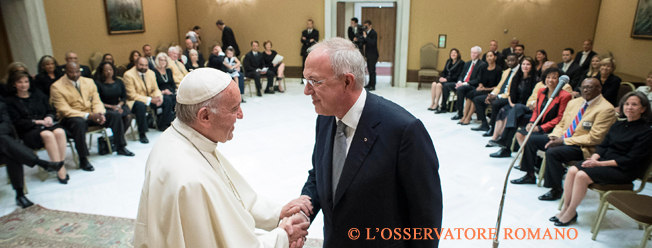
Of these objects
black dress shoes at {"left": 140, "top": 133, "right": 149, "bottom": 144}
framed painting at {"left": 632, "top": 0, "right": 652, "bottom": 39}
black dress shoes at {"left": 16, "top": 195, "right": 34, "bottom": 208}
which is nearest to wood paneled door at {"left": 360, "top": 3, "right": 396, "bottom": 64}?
framed painting at {"left": 632, "top": 0, "right": 652, "bottom": 39}

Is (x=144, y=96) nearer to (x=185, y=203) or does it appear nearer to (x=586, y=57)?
(x=185, y=203)

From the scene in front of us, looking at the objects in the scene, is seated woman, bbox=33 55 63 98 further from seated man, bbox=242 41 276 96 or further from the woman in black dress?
seated man, bbox=242 41 276 96

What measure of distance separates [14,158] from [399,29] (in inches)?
364

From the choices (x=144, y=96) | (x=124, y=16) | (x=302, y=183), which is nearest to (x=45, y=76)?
(x=144, y=96)

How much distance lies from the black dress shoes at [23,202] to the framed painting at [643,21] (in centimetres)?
1009

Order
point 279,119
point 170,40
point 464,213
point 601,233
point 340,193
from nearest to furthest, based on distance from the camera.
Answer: point 340,193 < point 601,233 < point 464,213 < point 279,119 < point 170,40

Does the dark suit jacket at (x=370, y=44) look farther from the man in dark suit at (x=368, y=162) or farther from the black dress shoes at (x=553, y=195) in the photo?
the man in dark suit at (x=368, y=162)

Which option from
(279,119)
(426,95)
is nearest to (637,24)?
(426,95)

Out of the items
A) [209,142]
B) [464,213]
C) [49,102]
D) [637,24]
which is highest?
[637,24]

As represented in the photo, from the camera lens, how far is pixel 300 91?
10562mm

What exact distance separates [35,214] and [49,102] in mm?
2043

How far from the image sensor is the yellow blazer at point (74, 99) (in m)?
5.18

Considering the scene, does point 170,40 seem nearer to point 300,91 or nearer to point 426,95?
point 300,91

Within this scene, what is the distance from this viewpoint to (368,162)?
1.57 meters
